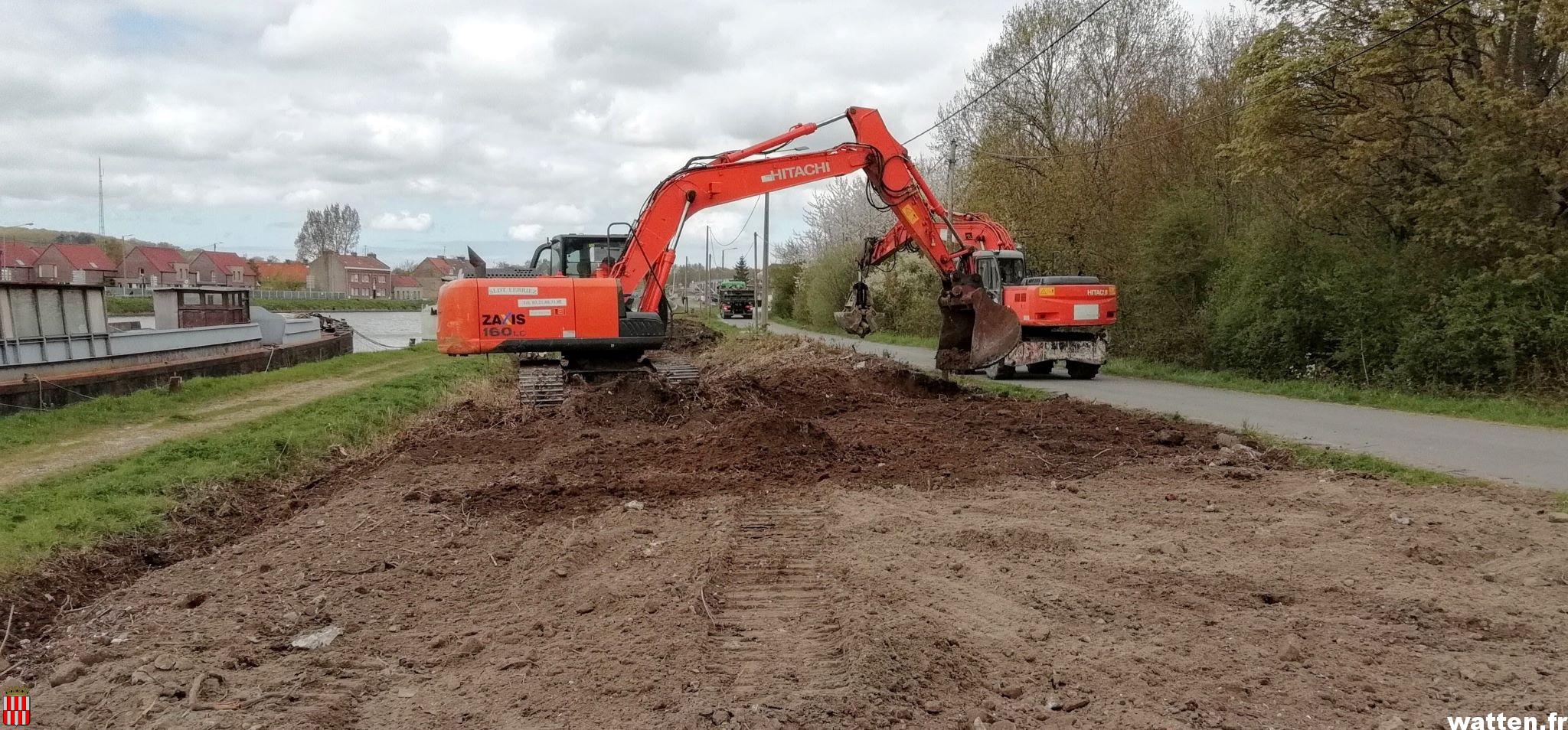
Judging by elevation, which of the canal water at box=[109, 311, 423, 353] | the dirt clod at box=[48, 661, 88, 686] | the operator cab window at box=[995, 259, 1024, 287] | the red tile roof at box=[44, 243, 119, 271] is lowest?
the canal water at box=[109, 311, 423, 353]

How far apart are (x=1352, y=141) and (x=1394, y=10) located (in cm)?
Result: 204

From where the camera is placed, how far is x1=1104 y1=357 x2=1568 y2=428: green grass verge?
12.6 m

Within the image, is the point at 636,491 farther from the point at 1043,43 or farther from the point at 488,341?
the point at 1043,43

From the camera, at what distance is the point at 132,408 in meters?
17.9

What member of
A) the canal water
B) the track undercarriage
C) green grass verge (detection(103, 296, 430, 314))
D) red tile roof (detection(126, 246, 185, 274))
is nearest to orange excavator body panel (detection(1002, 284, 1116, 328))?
the track undercarriage

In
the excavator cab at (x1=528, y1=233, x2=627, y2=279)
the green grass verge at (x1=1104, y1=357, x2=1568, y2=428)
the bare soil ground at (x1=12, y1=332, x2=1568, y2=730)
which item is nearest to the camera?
the bare soil ground at (x1=12, y1=332, x2=1568, y2=730)

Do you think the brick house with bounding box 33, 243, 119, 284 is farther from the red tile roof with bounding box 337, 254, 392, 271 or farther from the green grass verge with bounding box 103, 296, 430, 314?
the red tile roof with bounding box 337, 254, 392, 271

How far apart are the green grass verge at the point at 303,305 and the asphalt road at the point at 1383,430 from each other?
53.3 m

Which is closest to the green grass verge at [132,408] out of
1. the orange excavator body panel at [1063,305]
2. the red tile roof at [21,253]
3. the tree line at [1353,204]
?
the orange excavator body panel at [1063,305]

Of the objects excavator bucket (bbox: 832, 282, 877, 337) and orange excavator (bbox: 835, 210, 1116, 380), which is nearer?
excavator bucket (bbox: 832, 282, 877, 337)

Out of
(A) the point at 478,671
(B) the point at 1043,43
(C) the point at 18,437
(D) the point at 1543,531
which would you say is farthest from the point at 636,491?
(B) the point at 1043,43

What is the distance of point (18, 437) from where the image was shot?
14.1 metres

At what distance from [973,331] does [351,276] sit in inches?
4816

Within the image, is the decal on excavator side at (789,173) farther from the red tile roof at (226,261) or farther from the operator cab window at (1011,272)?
the red tile roof at (226,261)
